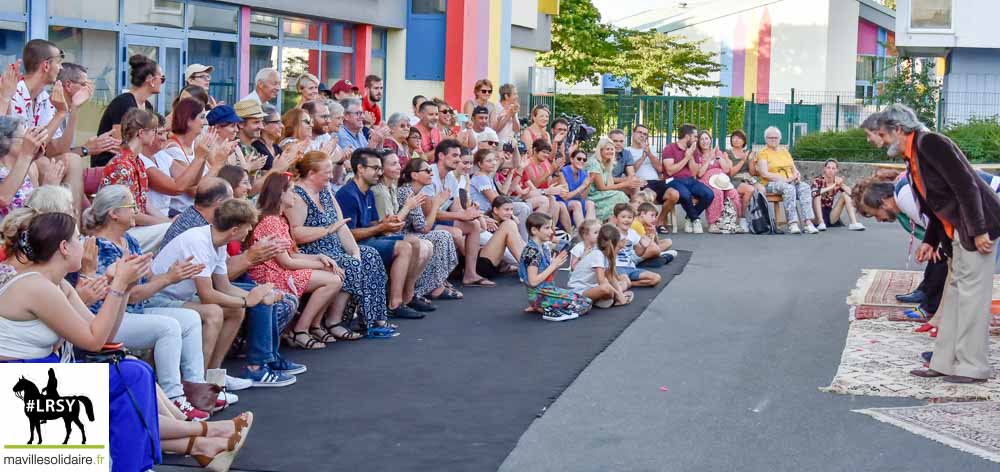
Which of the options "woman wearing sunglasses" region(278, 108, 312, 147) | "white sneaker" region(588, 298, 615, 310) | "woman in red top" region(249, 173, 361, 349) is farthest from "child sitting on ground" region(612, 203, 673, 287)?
"woman in red top" region(249, 173, 361, 349)

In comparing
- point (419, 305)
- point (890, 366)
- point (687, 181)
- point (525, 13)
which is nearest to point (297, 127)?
point (419, 305)

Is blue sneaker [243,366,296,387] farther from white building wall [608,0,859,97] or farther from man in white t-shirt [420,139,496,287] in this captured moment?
white building wall [608,0,859,97]

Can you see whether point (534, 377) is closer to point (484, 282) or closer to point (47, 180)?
point (47, 180)

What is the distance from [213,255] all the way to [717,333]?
4018 millimetres

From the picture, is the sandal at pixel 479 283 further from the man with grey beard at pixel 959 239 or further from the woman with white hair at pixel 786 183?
the woman with white hair at pixel 786 183

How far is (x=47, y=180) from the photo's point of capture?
7.86 meters

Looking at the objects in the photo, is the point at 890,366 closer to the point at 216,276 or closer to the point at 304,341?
the point at 304,341

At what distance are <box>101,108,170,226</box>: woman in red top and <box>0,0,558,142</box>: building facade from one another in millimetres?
7017

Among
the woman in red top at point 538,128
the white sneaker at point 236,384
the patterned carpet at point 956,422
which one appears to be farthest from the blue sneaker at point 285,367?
the woman in red top at point 538,128

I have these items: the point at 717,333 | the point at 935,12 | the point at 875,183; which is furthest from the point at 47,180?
the point at 935,12

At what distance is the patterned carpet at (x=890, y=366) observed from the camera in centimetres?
777

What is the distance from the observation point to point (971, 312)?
8016 millimetres

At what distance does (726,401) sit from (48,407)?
3764 mm

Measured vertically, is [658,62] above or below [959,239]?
above
